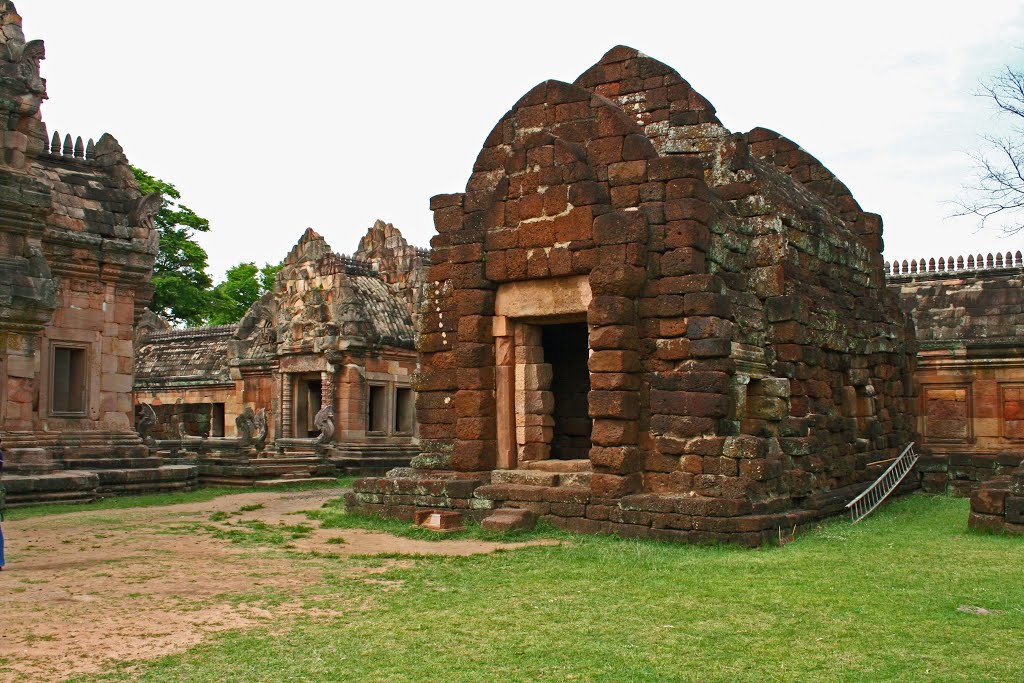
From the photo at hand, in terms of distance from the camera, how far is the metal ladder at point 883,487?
12.5 meters

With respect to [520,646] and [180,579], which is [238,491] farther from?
[520,646]

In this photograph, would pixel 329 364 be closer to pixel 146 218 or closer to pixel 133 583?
pixel 146 218

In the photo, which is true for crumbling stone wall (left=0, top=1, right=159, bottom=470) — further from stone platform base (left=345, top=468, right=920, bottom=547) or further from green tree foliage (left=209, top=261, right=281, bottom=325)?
green tree foliage (left=209, top=261, right=281, bottom=325)

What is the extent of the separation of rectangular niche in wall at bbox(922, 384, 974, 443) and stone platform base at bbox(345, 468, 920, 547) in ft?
25.7

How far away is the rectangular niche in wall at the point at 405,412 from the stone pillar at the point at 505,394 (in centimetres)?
1340

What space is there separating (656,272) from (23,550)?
7237mm

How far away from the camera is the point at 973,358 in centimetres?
1950

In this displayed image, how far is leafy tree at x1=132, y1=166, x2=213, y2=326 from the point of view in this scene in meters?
40.7

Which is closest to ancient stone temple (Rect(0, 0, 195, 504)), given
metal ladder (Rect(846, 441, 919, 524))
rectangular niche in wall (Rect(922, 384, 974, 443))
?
metal ladder (Rect(846, 441, 919, 524))

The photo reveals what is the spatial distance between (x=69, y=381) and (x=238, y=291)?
99.6ft

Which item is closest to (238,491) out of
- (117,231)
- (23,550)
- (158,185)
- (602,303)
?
(117,231)

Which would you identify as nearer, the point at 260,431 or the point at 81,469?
the point at 81,469

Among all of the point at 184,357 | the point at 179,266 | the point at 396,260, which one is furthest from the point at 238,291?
the point at 396,260

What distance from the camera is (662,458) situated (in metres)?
10.7
